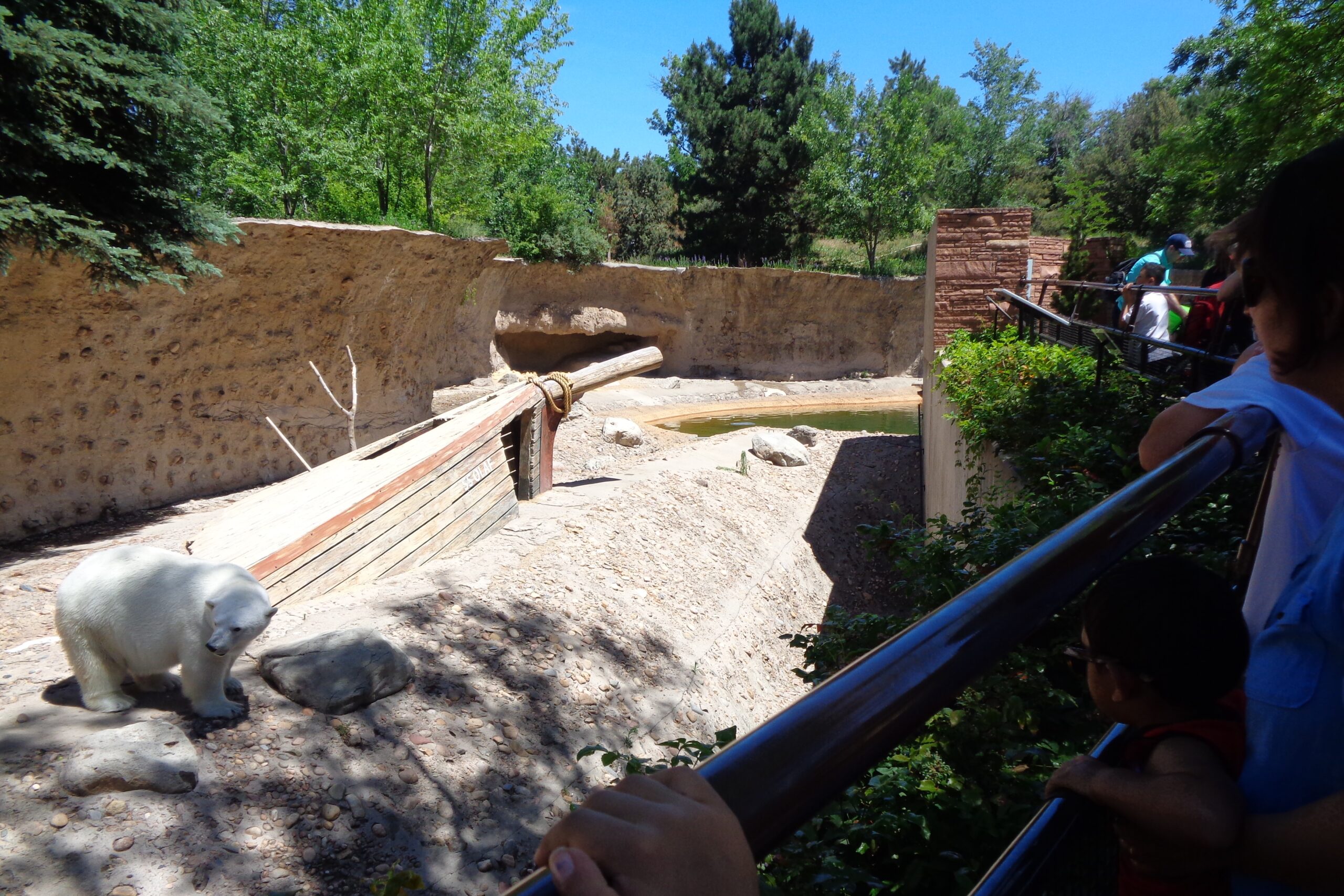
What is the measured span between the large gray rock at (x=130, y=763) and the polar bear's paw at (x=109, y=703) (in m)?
0.24

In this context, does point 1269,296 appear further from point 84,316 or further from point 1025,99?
point 1025,99

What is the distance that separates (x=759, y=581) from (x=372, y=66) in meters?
13.5

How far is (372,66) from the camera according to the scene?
15773mm

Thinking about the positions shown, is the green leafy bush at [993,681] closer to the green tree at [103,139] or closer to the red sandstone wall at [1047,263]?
the red sandstone wall at [1047,263]

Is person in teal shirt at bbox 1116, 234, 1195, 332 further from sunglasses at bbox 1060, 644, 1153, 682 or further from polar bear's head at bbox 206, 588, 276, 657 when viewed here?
polar bear's head at bbox 206, 588, 276, 657

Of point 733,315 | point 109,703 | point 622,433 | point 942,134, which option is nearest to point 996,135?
point 942,134

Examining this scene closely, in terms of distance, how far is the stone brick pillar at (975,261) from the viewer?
8.77 meters

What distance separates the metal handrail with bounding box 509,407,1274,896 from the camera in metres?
0.48

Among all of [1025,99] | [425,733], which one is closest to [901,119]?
[1025,99]

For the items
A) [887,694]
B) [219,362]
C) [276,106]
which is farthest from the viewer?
[276,106]

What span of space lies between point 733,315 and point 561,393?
1627cm

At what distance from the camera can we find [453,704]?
4.48 meters

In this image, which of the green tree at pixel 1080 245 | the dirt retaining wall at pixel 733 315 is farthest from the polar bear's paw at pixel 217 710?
the dirt retaining wall at pixel 733 315

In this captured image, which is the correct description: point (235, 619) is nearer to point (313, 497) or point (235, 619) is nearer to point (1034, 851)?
point (313, 497)
